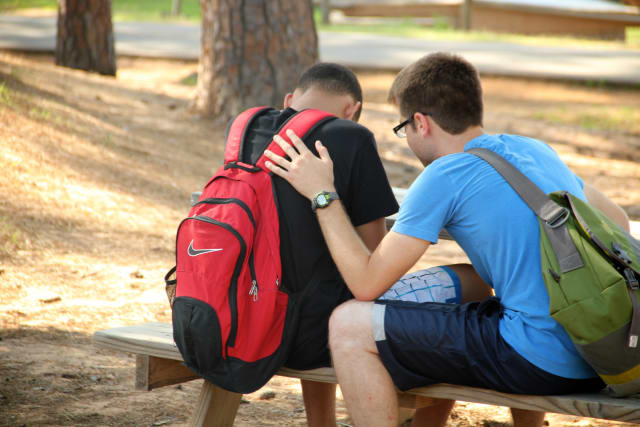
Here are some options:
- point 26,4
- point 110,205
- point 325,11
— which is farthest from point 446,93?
point 26,4

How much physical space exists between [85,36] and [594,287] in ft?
32.7

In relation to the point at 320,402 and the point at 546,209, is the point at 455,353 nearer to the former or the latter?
the point at 546,209

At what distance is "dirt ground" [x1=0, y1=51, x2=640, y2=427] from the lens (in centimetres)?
362

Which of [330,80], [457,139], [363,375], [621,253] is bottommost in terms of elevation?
[363,375]

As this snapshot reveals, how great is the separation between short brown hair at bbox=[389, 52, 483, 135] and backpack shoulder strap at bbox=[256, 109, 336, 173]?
0.96 feet

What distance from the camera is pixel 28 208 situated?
5742 mm

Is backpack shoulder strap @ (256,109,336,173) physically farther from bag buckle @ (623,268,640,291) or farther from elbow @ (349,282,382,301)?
bag buckle @ (623,268,640,291)

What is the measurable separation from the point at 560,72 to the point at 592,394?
11.9m

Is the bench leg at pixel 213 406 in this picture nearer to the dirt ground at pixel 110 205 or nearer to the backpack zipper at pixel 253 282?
the backpack zipper at pixel 253 282

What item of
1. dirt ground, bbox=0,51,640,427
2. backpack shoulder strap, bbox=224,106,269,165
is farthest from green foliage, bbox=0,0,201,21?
backpack shoulder strap, bbox=224,106,269,165

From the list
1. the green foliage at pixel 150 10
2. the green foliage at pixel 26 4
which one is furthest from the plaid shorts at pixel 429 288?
the green foliage at pixel 26 4

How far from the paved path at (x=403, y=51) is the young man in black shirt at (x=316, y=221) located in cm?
1111

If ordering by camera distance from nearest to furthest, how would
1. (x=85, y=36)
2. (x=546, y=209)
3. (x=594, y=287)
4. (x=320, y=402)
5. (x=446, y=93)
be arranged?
(x=594, y=287) → (x=546, y=209) → (x=446, y=93) → (x=320, y=402) → (x=85, y=36)

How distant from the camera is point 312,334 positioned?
2.59m
